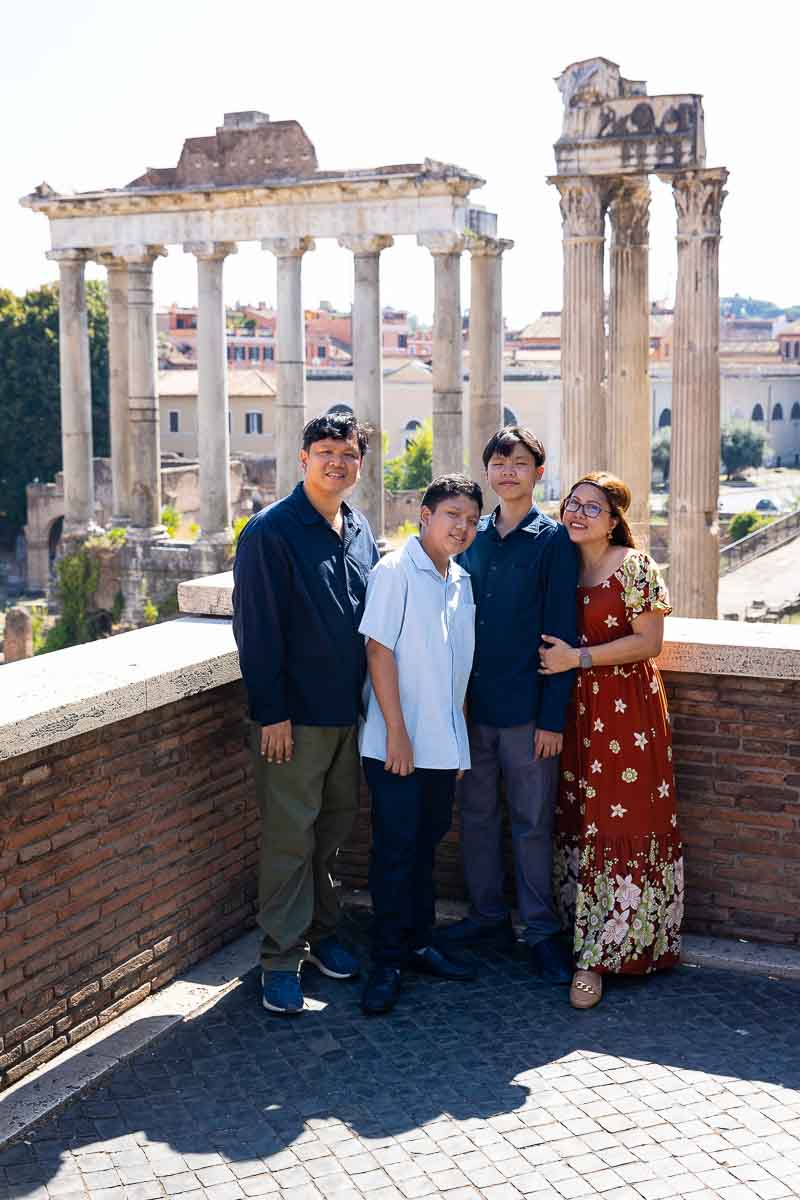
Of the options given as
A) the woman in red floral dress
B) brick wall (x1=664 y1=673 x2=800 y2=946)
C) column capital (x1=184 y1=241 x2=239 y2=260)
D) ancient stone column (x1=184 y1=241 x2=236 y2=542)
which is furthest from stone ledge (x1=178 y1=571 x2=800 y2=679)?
column capital (x1=184 y1=241 x2=239 y2=260)

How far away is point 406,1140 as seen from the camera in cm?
434

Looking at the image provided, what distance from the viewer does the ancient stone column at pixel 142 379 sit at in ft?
90.9

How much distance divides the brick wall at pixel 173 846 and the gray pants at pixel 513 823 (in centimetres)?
47

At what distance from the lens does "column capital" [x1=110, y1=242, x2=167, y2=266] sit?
27.4 m

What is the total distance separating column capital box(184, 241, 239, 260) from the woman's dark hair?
22.3 meters

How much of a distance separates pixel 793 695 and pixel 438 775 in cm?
133

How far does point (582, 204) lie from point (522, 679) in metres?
12.4

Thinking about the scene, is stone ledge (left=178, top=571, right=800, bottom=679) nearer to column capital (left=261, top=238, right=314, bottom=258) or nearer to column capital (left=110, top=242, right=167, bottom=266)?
column capital (left=261, top=238, right=314, bottom=258)

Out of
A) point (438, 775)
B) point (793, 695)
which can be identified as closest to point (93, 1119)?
point (438, 775)

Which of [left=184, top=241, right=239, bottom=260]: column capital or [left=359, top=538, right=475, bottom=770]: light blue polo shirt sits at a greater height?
Answer: [left=184, top=241, right=239, bottom=260]: column capital

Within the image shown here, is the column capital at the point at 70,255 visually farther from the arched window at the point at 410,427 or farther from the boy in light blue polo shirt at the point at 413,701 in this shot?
the arched window at the point at 410,427

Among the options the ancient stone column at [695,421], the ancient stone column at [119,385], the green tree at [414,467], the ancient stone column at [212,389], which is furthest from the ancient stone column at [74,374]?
the green tree at [414,467]

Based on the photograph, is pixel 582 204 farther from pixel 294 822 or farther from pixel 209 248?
pixel 294 822

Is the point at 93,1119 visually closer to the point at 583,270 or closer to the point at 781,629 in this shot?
the point at 781,629
